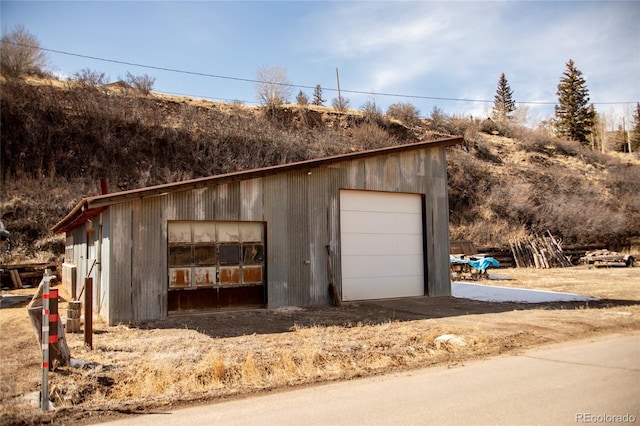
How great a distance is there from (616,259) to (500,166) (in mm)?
17711

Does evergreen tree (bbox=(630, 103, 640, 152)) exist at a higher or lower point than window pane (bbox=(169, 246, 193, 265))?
higher

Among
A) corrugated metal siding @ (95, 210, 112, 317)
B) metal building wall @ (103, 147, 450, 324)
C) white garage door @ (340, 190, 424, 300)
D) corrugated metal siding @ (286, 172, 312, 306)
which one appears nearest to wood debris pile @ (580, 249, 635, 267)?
metal building wall @ (103, 147, 450, 324)

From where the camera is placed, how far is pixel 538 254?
30.0m

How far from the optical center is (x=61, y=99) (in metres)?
32.0

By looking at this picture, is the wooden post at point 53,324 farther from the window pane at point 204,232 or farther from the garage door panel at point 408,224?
the garage door panel at point 408,224

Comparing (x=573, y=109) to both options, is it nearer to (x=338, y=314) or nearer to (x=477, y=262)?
(x=477, y=262)

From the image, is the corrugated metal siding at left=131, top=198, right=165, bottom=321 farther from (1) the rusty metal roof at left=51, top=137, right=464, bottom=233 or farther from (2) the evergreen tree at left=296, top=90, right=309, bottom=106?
(2) the evergreen tree at left=296, top=90, right=309, bottom=106

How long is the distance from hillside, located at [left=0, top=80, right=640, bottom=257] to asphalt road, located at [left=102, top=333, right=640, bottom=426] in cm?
2179

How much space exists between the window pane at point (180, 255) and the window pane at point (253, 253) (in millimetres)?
1494

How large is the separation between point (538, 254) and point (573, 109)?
1699 inches

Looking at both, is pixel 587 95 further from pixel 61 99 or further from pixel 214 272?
pixel 214 272

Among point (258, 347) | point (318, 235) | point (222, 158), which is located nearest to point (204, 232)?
point (318, 235)

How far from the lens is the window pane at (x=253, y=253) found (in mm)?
13602

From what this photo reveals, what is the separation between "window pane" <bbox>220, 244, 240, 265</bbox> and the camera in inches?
523
